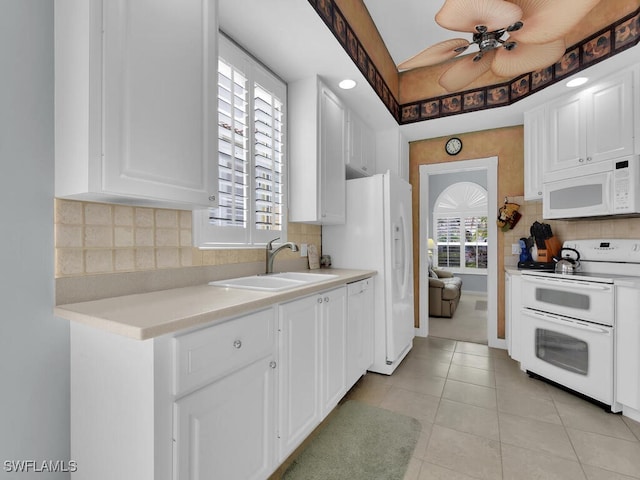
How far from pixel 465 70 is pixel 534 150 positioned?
61.6 inches

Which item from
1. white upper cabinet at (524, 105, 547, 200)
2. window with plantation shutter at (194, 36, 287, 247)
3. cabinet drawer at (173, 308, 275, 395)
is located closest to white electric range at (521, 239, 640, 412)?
white upper cabinet at (524, 105, 547, 200)

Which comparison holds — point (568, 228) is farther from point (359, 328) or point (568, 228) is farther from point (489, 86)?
point (359, 328)

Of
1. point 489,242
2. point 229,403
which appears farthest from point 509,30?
point 489,242

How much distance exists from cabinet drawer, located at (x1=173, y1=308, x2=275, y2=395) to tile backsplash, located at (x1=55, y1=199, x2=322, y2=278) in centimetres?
59

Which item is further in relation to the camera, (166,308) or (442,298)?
(442,298)

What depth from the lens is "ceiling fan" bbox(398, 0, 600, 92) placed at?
1351 millimetres

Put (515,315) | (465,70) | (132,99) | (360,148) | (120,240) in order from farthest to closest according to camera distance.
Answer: (360,148) → (515,315) → (465,70) → (120,240) → (132,99)

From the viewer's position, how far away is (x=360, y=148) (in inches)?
127

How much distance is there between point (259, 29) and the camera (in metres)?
1.88

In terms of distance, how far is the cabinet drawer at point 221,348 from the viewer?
98cm

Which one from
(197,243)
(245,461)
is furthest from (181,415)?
(197,243)

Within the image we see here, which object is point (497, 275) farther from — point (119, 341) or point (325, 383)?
point (119, 341)

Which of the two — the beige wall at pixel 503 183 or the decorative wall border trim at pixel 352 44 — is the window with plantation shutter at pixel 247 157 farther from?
the beige wall at pixel 503 183

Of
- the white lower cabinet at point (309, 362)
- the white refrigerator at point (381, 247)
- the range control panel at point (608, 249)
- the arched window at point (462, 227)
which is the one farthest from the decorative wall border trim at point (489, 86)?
the arched window at point (462, 227)
